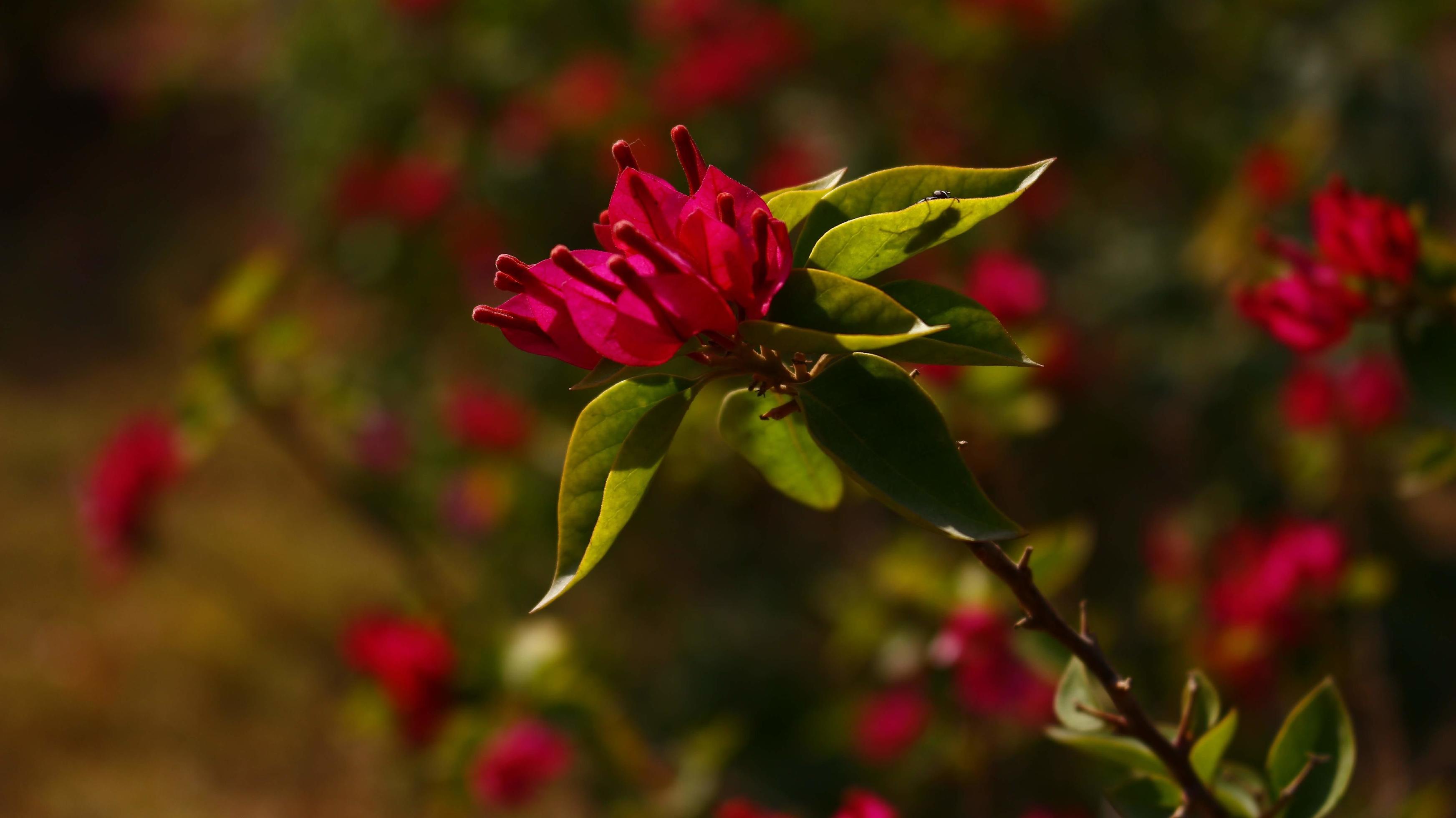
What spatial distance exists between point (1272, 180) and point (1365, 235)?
86cm

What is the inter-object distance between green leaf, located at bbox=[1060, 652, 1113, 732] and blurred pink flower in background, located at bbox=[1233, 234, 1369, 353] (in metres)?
0.22

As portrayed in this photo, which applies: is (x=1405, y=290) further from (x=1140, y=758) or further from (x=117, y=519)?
(x=117, y=519)

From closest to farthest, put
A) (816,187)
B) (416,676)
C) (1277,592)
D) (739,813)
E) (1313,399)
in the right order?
(816,187)
(739,813)
(1277,592)
(416,676)
(1313,399)

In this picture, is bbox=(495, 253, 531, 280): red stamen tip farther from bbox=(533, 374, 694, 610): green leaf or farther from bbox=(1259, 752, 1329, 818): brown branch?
bbox=(1259, 752, 1329, 818): brown branch

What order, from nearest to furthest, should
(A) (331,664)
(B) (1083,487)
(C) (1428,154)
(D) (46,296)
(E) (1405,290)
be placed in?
1. (E) (1405,290)
2. (C) (1428,154)
3. (B) (1083,487)
4. (A) (331,664)
5. (D) (46,296)

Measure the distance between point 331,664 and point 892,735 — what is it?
5.41ft

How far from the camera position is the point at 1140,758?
500 millimetres

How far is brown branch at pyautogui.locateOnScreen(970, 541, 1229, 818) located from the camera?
41cm

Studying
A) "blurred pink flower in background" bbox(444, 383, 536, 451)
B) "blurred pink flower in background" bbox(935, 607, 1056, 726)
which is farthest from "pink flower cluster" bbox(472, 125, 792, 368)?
"blurred pink flower in background" bbox(444, 383, 536, 451)

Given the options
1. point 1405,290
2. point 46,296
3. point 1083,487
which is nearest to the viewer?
point 1405,290

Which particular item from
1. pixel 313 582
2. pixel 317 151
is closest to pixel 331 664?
pixel 313 582

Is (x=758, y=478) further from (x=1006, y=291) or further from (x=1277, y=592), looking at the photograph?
(x=1277, y=592)

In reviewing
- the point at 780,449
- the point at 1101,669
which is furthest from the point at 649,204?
the point at 1101,669

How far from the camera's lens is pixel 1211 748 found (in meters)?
0.49
